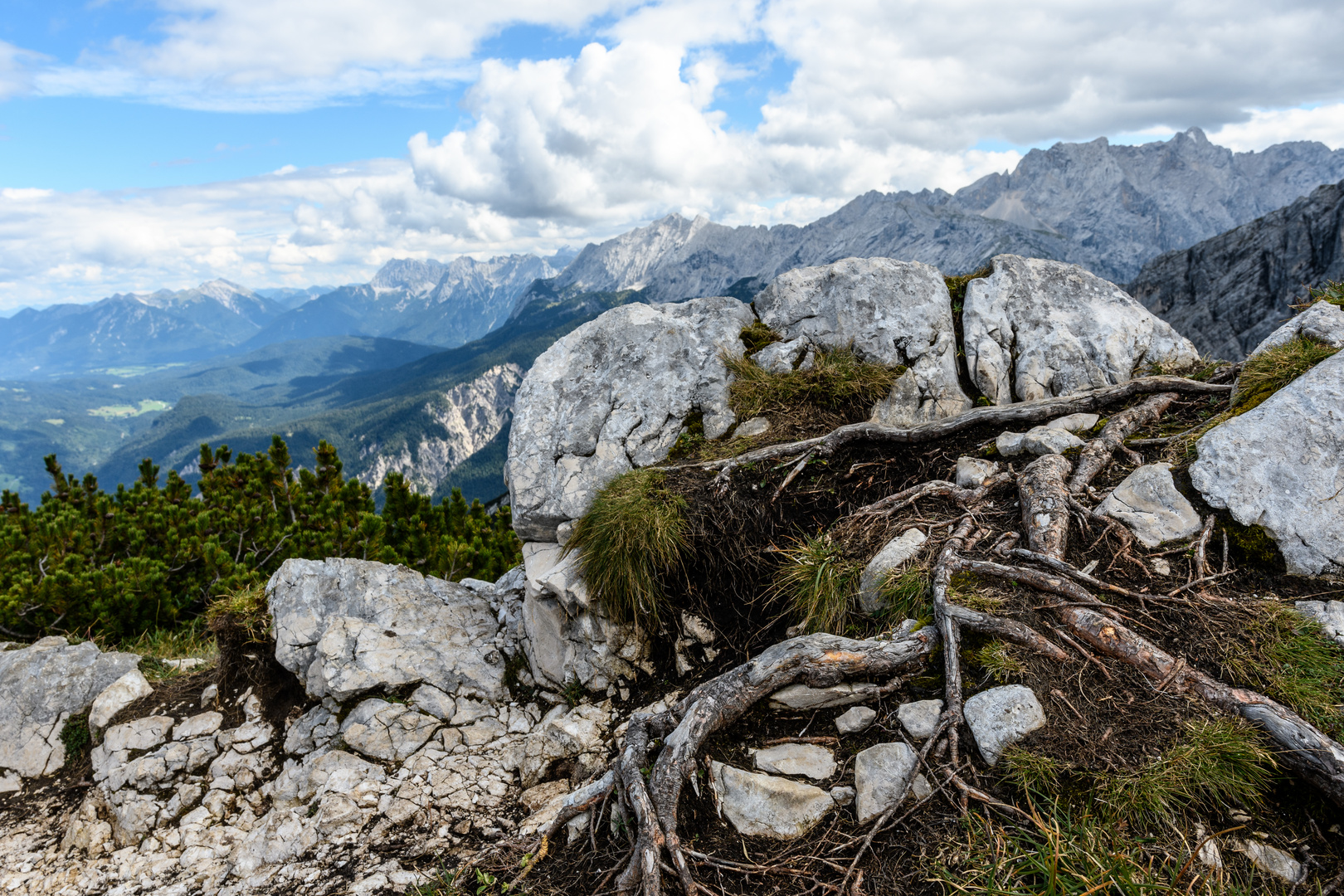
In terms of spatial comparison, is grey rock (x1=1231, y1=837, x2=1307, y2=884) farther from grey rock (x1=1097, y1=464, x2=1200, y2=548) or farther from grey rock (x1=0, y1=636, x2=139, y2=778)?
grey rock (x1=0, y1=636, x2=139, y2=778)

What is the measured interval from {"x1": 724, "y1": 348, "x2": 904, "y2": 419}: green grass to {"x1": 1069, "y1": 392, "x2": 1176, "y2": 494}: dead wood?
9.55 feet

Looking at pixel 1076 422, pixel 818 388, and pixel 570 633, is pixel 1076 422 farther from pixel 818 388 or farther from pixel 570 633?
pixel 570 633

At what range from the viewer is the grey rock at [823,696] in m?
5.10

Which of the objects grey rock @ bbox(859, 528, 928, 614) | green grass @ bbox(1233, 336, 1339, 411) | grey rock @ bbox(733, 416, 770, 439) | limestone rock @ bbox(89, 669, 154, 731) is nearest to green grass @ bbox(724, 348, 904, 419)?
grey rock @ bbox(733, 416, 770, 439)

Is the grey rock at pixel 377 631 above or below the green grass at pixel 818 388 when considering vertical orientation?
below

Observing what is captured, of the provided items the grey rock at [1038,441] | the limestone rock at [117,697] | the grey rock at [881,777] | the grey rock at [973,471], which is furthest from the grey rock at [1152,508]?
the limestone rock at [117,697]

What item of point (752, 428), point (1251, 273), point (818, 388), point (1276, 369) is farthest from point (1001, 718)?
point (1251, 273)

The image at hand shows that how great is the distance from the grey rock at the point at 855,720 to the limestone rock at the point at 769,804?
56cm

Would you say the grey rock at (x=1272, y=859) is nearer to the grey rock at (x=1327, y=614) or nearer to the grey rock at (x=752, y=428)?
the grey rock at (x=1327, y=614)

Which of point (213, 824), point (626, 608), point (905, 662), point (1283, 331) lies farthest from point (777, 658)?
point (1283, 331)

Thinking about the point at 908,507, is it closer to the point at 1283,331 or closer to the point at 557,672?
the point at 557,672

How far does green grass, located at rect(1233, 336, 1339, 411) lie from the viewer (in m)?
6.41

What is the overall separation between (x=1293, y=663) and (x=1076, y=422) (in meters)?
3.81

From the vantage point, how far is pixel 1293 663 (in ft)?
14.3
